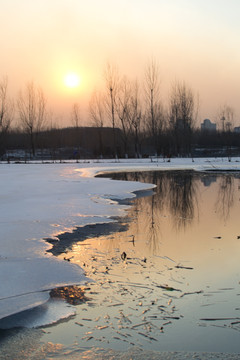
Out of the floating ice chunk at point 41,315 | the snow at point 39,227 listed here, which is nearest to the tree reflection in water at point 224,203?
the snow at point 39,227

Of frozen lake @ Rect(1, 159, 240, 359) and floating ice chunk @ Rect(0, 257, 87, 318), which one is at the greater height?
floating ice chunk @ Rect(0, 257, 87, 318)

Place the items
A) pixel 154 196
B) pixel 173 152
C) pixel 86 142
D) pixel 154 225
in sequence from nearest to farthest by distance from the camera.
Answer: pixel 154 225 < pixel 154 196 < pixel 173 152 < pixel 86 142

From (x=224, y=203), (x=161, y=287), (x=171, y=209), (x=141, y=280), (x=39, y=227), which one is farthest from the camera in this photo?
(x=224, y=203)

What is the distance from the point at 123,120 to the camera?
130 feet

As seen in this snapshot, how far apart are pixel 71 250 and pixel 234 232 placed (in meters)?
2.82

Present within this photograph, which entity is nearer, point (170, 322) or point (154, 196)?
point (170, 322)

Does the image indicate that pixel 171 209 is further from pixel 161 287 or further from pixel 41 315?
pixel 41 315

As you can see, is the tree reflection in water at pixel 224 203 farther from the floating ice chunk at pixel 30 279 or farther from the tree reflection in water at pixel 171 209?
the floating ice chunk at pixel 30 279

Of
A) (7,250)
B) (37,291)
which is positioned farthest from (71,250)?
(37,291)

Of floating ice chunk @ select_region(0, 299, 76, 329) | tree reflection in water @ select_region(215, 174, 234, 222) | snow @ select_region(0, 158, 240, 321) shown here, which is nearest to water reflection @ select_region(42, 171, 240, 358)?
floating ice chunk @ select_region(0, 299, 76, 329)

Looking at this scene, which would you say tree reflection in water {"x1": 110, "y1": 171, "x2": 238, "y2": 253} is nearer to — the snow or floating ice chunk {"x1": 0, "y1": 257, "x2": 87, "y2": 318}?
the snow

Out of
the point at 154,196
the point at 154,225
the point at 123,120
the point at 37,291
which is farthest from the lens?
the point at 123,120

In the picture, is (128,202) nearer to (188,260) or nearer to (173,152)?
(188,260)

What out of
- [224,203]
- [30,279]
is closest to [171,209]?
[224,203]
